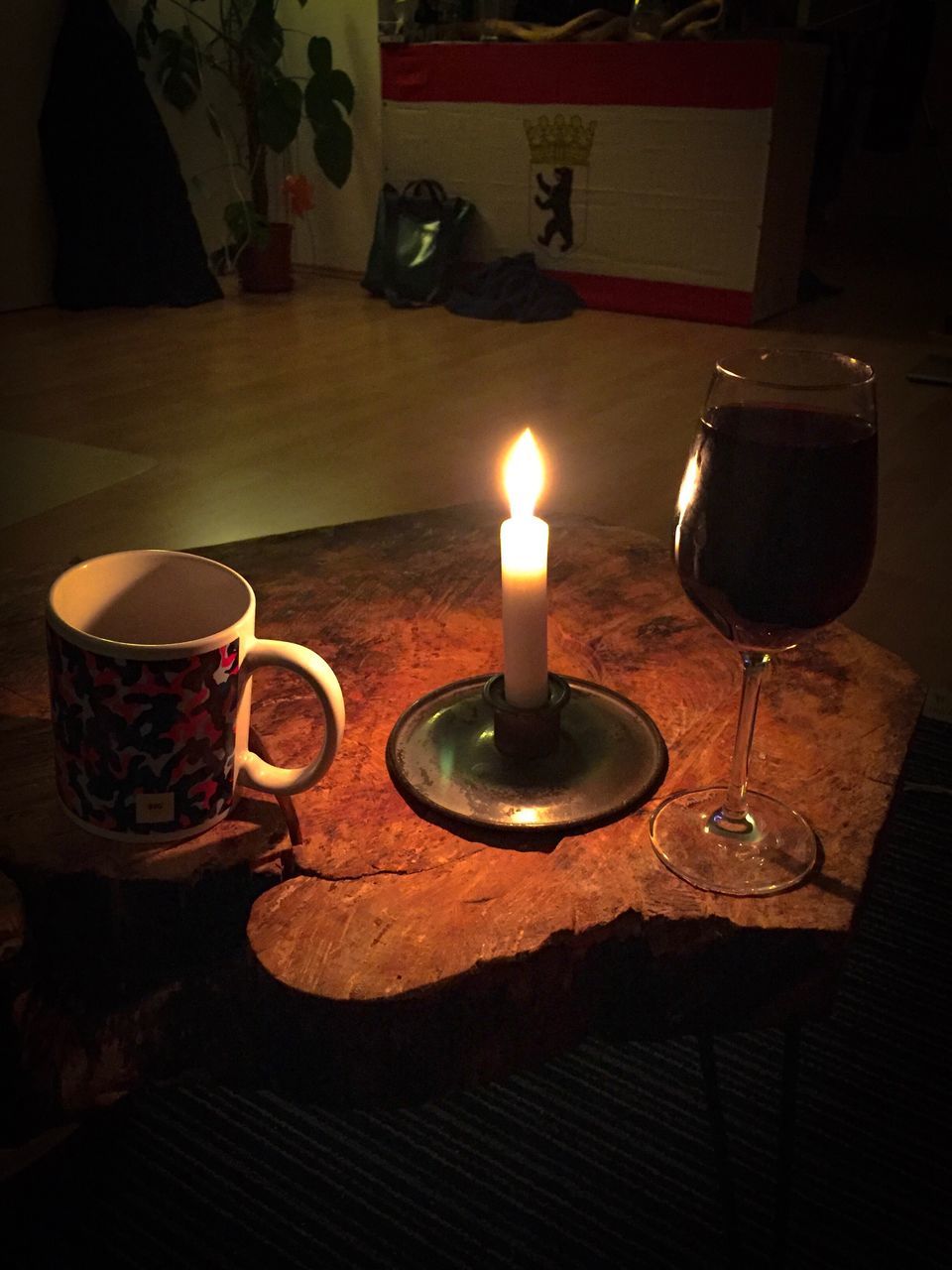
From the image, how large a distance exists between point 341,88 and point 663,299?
50.3 inches

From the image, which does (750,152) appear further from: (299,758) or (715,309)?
(299,758)

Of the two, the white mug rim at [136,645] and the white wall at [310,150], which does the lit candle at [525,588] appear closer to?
the white mug rim at [136,645]

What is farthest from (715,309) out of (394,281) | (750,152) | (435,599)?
(435,599)

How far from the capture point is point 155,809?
57cm

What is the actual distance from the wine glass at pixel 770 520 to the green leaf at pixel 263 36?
132 inches

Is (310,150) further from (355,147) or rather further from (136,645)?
(136,645)

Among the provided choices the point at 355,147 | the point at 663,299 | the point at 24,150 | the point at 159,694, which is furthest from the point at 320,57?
the point at 159,694

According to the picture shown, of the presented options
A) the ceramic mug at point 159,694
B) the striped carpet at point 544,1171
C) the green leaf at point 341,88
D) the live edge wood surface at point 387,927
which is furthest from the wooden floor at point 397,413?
the ceramic mug at point 159,694

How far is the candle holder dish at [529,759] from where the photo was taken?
0.60 metres

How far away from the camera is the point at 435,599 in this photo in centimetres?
84

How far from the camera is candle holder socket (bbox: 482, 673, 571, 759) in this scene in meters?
0.61

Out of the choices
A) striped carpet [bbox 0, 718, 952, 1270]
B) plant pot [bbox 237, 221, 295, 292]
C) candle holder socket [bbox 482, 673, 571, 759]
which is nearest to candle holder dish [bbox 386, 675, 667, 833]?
candle holder socket [bbox 482, 673, 571, 759]

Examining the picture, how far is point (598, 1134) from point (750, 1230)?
137 mm

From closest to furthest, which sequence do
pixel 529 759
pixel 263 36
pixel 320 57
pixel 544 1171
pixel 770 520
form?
pixel 770 520
pixel 529 759
pixel 544 1171
pixel 263 36
pixel 320 57
